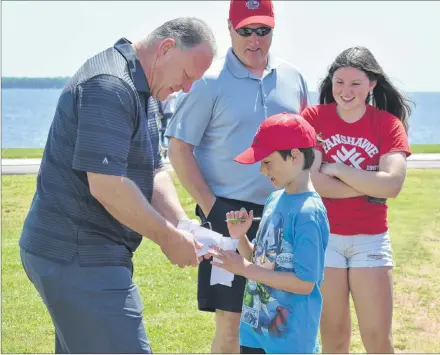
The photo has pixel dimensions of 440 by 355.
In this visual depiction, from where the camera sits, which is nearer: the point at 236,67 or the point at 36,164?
the point at 236,67

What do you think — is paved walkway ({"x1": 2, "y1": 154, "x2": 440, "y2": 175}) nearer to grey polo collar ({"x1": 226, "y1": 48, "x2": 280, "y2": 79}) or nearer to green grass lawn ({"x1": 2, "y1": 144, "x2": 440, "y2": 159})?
green grass lawn ({"x1": 2, "y1": 144, "x2": 440, "y2": 159})

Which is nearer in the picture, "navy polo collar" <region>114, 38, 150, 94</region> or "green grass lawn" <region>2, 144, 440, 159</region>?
"navy polo collar" <region>114, 38, 150, 94</region>

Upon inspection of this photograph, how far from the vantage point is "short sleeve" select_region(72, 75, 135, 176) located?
2.92 metres

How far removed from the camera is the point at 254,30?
4352 millimetres

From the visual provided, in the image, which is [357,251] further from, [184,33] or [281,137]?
[184,33]

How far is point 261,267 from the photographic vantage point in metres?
3.31

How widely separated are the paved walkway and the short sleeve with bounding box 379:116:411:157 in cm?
945

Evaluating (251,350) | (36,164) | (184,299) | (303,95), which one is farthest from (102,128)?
(36,164)

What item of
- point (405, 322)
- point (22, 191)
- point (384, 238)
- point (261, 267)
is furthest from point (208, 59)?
point (22, 191)

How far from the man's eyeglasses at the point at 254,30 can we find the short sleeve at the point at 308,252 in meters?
1.50

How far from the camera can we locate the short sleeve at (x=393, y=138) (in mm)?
4152

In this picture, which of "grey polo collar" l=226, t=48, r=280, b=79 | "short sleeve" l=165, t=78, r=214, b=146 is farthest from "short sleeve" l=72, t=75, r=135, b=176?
"grey polo collar" l=226, t=48, r=280, b=79

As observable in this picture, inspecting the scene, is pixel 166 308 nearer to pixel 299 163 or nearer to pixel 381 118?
pixel 381 118

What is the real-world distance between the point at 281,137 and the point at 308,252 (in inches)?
19.8
